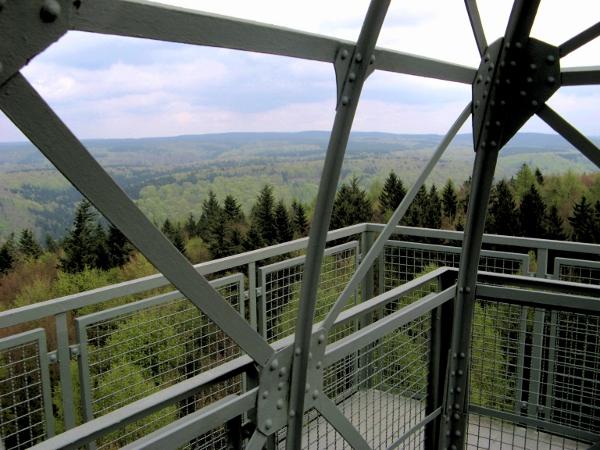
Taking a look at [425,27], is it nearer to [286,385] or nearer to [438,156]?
[438,156]

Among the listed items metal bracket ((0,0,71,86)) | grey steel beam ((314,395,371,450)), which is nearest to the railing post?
grey steel beam ((314,395,371,450))

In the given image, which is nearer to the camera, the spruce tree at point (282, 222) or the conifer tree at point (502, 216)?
the conifer tree at point (502, 216)

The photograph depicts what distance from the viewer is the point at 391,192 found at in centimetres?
1836

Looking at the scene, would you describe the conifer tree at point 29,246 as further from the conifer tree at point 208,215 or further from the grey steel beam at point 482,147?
the grey steel beam at point 482,147

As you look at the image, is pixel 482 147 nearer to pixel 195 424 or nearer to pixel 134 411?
pixel 195 424

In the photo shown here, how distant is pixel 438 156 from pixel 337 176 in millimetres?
883

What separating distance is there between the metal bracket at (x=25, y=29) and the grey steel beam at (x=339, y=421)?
1.56 m

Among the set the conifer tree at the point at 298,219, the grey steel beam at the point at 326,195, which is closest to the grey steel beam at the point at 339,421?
the grey steel beam at the point at 326,195

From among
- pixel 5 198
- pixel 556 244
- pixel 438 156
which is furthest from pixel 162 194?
pixel 438 156

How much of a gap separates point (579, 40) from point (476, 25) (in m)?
0.49

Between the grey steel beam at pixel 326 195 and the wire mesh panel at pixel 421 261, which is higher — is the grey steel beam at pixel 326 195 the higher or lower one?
the higher one

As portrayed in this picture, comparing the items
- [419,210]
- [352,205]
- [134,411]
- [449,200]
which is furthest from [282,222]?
[134,411]

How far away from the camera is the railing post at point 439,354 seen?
3062mm

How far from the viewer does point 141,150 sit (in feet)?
21.3
